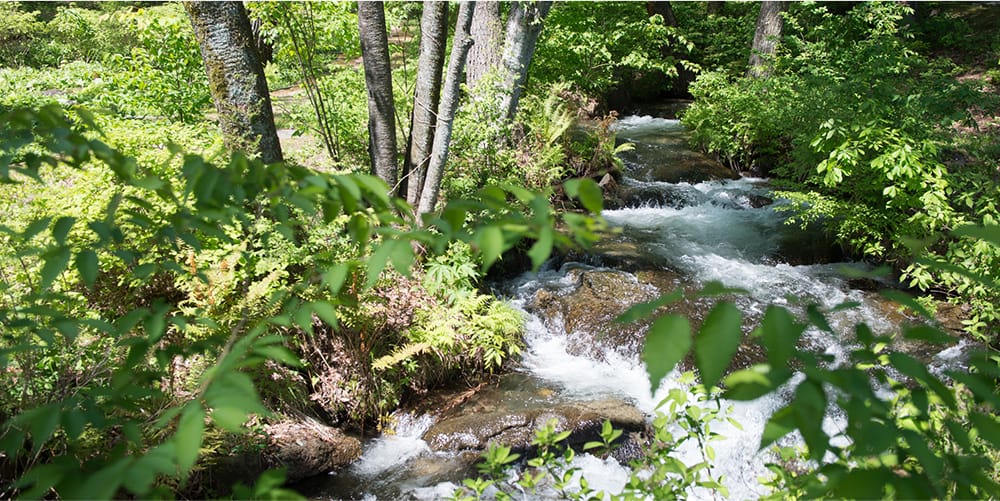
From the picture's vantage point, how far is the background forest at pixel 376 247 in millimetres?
884

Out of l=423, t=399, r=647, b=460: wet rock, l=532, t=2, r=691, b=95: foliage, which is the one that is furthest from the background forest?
l=532, t=2, r=691, b=95: foliage

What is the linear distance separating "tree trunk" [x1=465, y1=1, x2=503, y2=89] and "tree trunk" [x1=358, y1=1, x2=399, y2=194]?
2.10 m

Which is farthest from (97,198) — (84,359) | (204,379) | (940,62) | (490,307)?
(940,62)

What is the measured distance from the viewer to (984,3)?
15.7m

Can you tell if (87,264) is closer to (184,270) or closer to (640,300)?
(184,270)

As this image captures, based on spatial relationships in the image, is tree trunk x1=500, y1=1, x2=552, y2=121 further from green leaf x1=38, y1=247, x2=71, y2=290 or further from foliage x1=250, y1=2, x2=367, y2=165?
green leaf x1=38, y1=247, x2=71, y2=290

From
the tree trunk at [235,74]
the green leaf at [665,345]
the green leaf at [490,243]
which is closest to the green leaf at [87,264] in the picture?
the green leaf at [490,243]

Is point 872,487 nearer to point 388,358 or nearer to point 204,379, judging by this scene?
point 204,379

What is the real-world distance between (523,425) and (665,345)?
391 cm

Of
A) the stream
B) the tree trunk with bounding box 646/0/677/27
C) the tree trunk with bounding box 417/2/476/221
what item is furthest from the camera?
the tree trunk with bounding box 646/0/677/27

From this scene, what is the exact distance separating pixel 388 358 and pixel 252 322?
1.21m

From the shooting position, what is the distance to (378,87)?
556 cm

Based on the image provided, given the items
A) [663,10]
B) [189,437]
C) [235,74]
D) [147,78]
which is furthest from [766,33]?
[189,437]

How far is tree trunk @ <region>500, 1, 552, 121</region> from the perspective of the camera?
7168 millimetres
